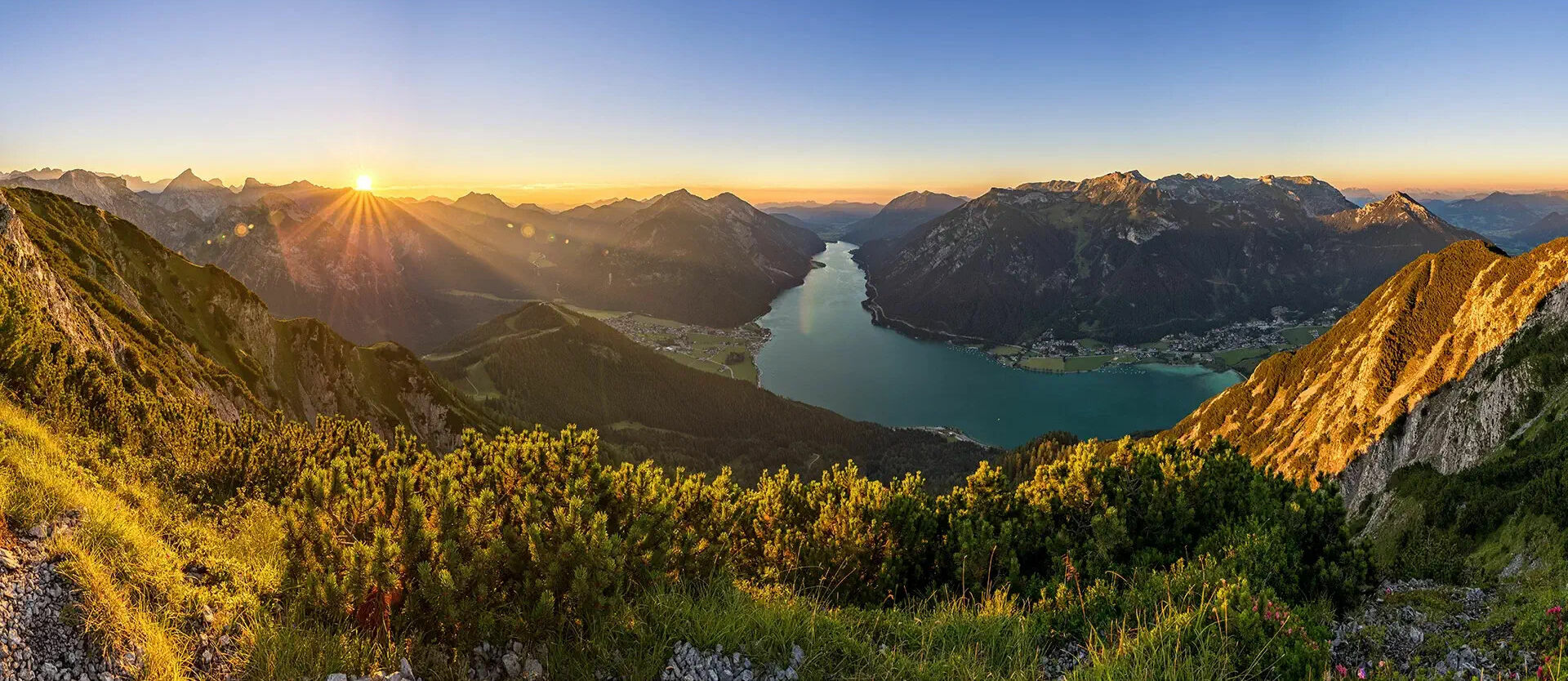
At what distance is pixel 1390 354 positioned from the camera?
2813 inches

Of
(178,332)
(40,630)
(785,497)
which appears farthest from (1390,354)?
(178,332)

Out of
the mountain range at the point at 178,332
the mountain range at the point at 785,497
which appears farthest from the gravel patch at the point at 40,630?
the mountain range at the point at 178,332

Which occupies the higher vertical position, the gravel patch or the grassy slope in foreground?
the gravel patch

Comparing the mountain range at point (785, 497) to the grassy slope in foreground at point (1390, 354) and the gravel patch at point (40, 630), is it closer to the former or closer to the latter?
the gravel patch at point (40, 630)

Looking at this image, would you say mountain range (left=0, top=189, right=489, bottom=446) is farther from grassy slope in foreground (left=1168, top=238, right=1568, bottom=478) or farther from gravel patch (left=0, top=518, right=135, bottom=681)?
grassy slope in foreground (left=1168, top=238, right=1568, bottom=478)

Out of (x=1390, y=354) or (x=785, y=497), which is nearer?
(x=785, y=497)

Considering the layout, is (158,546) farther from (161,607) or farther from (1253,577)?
(1253,577)

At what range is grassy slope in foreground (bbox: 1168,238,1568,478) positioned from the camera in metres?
59.5

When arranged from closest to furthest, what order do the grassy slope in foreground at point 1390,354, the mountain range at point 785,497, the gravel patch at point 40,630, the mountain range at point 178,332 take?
the gravel patch at point 40,630 < the mountain range at point 785,497 < the mountain range at point 178,332 < the grassy slope in foreground at point 1390,354

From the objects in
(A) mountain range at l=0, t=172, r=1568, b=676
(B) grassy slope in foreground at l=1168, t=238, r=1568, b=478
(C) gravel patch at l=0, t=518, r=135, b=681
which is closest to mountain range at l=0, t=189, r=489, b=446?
(A) mountain range at l=0, t=172, r=1568, b=676

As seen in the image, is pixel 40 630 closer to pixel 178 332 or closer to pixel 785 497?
pixel 785 497

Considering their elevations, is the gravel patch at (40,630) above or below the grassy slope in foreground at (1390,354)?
above

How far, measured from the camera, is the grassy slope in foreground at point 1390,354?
2343 inches

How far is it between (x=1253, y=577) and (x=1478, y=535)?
29.2 metres
